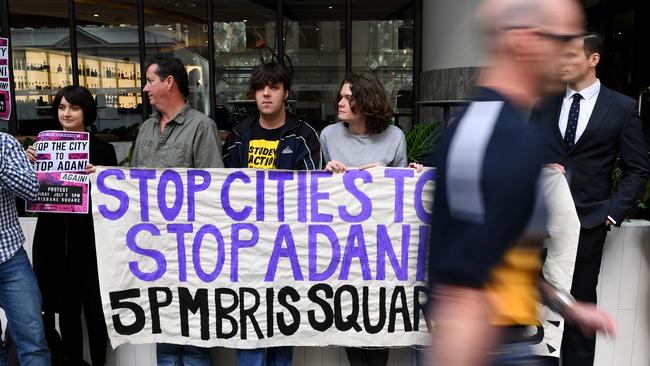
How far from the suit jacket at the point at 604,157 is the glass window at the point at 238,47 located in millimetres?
6517

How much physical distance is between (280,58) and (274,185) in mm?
5602

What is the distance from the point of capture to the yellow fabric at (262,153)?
3.58 m

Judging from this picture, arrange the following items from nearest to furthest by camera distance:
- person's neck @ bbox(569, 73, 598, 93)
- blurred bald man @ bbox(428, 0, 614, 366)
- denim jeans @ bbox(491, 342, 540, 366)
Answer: blurred bald man @ bbox(428, 0, 614, 366) < denim jeans @ bbox(491, 342, 540, 366) < person's neck @ bbox(569, 73, 598, 93)

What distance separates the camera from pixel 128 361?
3.92m

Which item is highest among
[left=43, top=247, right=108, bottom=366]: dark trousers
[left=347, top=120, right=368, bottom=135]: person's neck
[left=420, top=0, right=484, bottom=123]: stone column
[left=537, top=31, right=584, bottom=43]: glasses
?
[left=420, top=0, right=484, bottom=123]: stone column

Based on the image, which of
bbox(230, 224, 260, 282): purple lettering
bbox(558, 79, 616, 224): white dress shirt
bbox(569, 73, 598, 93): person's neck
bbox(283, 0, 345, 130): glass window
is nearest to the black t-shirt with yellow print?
bbox(230, 224, 260, 282): purple lettering

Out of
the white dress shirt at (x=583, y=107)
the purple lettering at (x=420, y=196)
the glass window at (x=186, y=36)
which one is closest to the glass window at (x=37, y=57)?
the glass window at (x=186, y=36)

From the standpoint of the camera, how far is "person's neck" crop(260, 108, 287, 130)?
142 inches

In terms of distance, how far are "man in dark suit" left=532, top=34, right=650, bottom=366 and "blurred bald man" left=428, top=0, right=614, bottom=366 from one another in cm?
185

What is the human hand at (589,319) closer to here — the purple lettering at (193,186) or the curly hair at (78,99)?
the purple lettering at (193,186)

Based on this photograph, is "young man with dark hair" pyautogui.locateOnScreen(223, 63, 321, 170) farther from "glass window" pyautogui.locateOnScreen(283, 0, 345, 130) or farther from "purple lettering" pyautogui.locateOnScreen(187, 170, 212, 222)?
"glass window" pyautogui.locateOnScreen(283, 0, 345, 130)

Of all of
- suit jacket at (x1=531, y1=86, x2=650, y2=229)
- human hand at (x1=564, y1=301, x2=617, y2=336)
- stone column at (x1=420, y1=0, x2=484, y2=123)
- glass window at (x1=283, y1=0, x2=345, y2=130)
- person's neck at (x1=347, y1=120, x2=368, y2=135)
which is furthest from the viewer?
glass window at (x1=283, y1=0, x2=345, y2=130)

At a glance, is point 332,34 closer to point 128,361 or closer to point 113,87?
point 113,87

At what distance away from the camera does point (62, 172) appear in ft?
11.6
